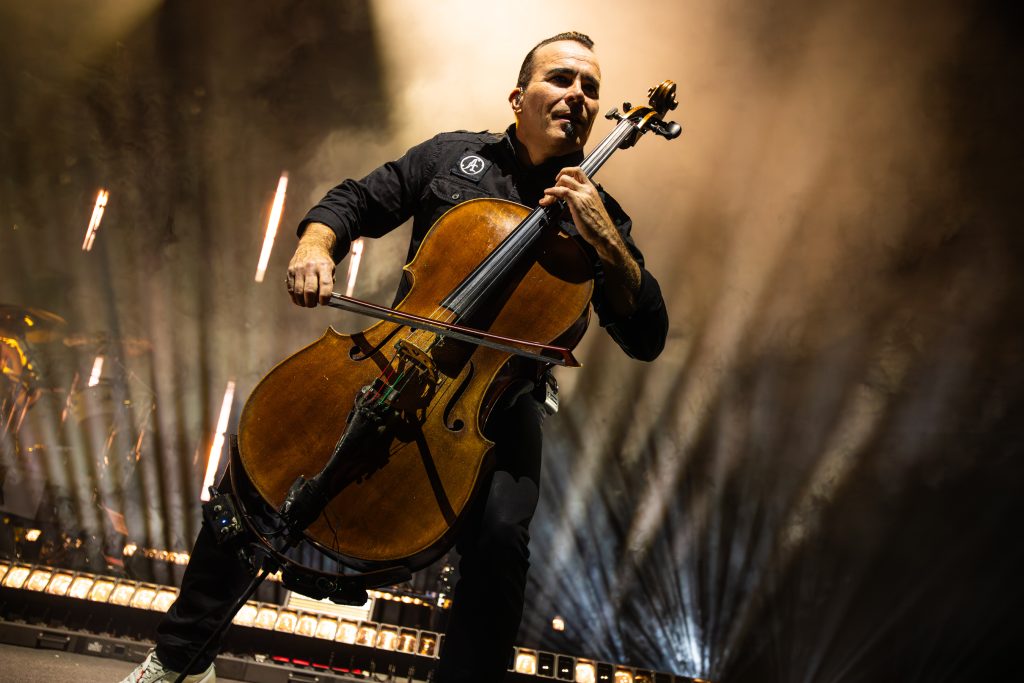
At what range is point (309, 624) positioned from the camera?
4.32 metres

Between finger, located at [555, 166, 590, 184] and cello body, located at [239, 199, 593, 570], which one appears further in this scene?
finger, located at [555, 166, 590, 184]

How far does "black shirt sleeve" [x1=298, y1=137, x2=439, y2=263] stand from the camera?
1861 millimetres

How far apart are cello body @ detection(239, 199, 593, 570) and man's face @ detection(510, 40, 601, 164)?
722mm

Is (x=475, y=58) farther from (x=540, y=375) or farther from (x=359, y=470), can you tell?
(x=359, y=470)

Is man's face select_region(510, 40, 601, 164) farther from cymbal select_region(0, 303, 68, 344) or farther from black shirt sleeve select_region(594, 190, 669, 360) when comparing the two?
cymbal select_region(0, 303, 68, 344)

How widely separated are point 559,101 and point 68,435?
6.21 metres

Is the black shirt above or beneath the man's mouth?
beneath

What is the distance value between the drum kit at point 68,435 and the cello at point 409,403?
5560 mm

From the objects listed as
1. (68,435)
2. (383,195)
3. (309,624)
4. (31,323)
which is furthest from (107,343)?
(383,195)

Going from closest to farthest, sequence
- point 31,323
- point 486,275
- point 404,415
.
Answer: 1. point 404,415
2. point 486,275
3. point 31,323

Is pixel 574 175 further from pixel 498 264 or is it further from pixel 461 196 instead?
pixel 461 196

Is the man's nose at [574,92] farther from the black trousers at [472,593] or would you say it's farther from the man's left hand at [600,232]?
the black trousers at [472,593]

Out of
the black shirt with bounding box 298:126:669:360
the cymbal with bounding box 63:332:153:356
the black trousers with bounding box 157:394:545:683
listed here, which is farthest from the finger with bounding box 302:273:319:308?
the cymbal with bounding box 63:332:153:356

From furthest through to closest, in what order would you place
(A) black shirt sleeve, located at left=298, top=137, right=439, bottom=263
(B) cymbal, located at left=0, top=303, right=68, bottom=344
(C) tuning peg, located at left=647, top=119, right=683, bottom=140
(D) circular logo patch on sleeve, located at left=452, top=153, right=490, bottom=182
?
(B) cymbal, located at left=0, top=303, right=68, bottom=344 < (C) tuning peg, located at left=647, top=119, right=683, bottom=140 < (D) circular logo patch on sleeve, located at left=452, top=153, right=490, bottom=182 < (A) black shirt sleeve, located at left=298, top=137, right=439, bottom=263
